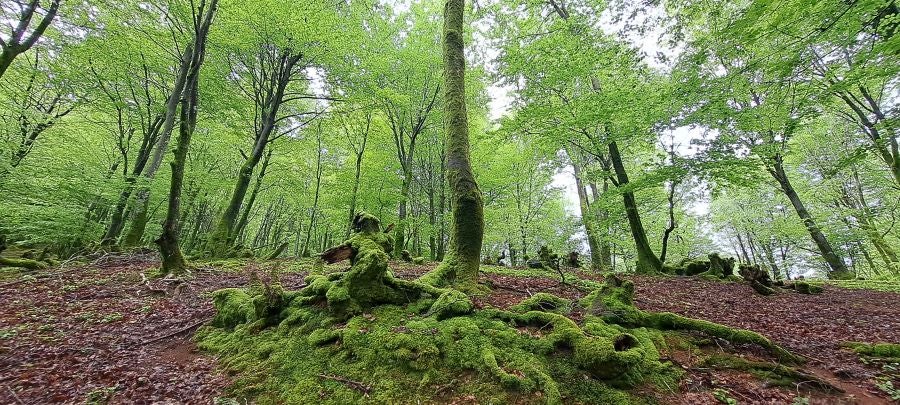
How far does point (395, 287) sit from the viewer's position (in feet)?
16.5

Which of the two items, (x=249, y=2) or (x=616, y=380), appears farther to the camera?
(x=249, y=2)

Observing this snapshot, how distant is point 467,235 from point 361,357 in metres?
2.52

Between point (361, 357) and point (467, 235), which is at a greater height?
point (467, 235)

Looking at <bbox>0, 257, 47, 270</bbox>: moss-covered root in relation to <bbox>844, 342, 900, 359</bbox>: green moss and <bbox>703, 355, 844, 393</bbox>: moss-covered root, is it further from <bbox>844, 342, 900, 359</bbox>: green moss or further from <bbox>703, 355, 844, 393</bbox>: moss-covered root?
<bbox>844, 342, 900, 359</bbox>: green moss

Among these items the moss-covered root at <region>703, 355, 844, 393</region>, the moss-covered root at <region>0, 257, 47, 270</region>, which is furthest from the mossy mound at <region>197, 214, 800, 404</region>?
the moss-covered root at <region>0, 257, 47, 270</region>

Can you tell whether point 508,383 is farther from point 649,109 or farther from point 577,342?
point 649,109

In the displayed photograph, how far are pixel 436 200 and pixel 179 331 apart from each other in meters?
16.8

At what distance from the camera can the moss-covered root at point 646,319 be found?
376 centimetres

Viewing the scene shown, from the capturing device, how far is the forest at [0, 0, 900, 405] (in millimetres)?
3490

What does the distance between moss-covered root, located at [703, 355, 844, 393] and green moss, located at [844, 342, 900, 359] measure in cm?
146

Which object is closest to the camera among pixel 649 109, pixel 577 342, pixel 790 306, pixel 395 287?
pixel 577 342

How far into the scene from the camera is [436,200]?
21.4 m

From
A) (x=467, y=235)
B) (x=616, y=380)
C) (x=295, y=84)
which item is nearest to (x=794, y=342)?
(x=616, y=380)

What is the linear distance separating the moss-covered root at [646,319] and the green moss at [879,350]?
3.90ft
